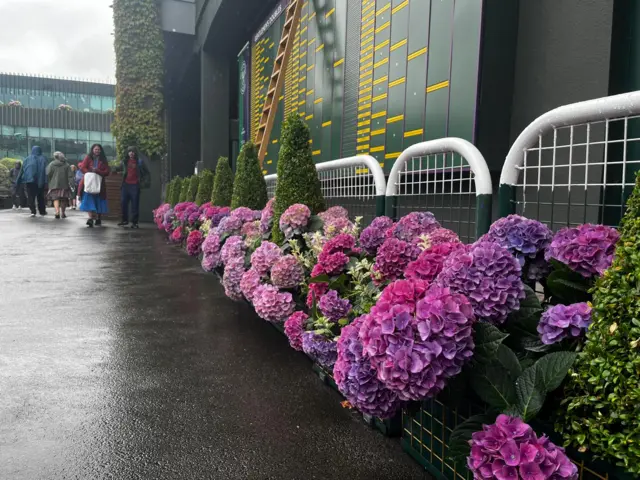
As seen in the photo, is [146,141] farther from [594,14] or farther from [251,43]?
[594,14]

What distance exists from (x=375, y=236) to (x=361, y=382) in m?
1.13

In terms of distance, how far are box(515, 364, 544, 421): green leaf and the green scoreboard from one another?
2728 mm

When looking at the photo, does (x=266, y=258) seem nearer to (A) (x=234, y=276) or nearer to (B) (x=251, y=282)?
(B) (x=251, y=282)

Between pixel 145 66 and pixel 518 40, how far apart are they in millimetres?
12979

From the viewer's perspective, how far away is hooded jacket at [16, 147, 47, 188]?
14.5m

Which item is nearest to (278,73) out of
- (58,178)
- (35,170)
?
(58,178)

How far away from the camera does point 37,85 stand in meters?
44.8

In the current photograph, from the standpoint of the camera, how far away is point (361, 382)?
1.65m

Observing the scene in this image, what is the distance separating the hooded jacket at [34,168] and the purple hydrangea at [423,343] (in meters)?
15.6

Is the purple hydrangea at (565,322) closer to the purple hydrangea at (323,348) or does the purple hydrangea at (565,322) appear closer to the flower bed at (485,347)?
the flower bed at (485,347)

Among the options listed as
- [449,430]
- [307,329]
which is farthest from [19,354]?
[449,430]

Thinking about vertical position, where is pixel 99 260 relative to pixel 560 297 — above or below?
below

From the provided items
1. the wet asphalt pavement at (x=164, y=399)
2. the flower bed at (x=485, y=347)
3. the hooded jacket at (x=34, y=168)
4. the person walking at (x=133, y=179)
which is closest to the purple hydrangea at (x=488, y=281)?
the flower bed at (x=485, y=347)

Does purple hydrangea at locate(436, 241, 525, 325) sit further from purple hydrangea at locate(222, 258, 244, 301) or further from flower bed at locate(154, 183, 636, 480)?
purple hydrangea at locate(222, 258, 244, 301)
